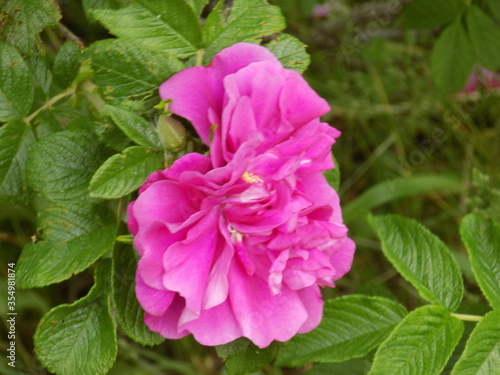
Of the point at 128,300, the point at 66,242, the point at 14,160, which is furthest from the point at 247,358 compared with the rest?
the point at 14,160

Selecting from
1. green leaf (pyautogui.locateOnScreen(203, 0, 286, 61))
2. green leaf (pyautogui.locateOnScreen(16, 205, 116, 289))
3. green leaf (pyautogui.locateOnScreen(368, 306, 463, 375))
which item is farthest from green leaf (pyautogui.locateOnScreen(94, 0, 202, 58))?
green leaf (pyautogui.locateOnScreen(368, 306, 463, 375))

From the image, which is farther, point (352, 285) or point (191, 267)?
point (352, 285)

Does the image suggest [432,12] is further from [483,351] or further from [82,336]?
[82,336]

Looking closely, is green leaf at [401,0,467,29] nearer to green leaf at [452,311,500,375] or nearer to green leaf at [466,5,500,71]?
green leaf at [466,5,500,71]

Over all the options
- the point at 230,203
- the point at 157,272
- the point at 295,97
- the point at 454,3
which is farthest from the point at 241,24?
the point at 454,3

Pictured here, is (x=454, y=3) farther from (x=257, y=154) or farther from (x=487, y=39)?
(x=257, y=154)
